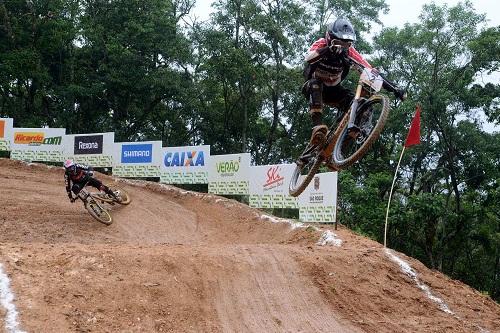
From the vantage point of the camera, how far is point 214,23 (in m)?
32.7

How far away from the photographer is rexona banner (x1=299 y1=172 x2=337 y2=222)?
16.2 m

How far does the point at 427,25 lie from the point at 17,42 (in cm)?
2473

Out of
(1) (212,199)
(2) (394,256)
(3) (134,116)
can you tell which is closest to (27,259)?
(2) (394,256)

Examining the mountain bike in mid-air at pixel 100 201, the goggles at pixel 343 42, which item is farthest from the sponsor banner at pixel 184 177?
the goggles at pixel 343 42

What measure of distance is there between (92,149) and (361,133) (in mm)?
18542

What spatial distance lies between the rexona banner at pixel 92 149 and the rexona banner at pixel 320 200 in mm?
10736

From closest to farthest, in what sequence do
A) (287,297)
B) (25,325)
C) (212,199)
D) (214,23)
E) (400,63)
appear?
(25,325), (287,297), (212,199), (400,63), (214,23)

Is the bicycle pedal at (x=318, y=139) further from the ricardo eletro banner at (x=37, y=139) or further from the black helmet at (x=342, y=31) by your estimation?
the ricardo eletro banner at (x=37, y=139)

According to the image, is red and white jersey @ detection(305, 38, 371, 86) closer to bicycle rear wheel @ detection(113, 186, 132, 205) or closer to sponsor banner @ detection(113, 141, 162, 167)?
bicycle rear wheel @ detection(113, 186, 132, 205)

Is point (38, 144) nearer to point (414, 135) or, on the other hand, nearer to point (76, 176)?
point (76, 176)

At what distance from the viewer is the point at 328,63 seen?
28.3 feet

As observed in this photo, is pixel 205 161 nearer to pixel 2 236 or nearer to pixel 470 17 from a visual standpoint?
pixel 2 236

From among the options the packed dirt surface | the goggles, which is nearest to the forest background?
the packed dirt surface

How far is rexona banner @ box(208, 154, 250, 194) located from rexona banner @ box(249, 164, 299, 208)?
571 millimetres
